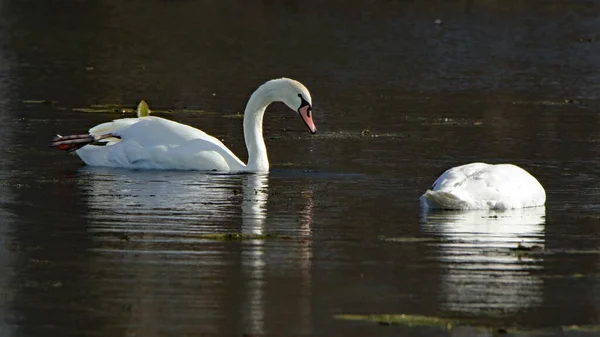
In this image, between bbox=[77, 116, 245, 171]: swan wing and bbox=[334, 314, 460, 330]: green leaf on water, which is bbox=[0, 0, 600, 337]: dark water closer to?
bbox=[334, 314, 460, 330]: green leaf on water

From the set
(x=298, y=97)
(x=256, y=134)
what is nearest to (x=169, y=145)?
(x=256, y=134)

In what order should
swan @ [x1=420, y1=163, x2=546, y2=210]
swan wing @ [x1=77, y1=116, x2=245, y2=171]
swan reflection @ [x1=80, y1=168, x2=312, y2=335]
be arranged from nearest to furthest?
swan reflection @ [x1=80, y1=168, x2=312, y2=335], swan @ [x1=420, y1=163, x2=546, y2=210], swan wing @ [x1=77, y1=116, x2=245, y2=171]

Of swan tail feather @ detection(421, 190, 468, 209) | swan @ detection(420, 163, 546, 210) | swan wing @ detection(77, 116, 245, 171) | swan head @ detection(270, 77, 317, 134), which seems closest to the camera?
swan tail feather @ detection(421, 190, 468, 209)

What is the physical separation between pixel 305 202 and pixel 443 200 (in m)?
1.23

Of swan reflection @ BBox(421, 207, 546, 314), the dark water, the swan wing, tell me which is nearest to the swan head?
the dark water

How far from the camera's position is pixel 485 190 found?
13.1 meters

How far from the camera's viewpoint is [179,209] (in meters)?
12.7

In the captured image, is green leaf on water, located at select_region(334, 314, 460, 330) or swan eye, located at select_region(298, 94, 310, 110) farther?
swan eye, located at select_region(298, 94, 310, 110)

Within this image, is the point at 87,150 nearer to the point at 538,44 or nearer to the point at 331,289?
the point at 331,289

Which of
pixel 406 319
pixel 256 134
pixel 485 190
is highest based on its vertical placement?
pixel 256 134

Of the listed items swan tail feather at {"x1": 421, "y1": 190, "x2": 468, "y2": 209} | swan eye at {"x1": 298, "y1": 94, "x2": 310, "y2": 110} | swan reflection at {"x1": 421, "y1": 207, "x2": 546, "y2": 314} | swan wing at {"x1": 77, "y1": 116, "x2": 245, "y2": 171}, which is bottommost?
swan reflection at {"x1": 421, "y1": 207, "x2": 546, "y2": 314}

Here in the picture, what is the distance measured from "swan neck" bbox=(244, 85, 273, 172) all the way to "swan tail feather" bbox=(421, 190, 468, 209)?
9.68ft

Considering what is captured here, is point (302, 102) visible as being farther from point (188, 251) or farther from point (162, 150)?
point (188, 251)

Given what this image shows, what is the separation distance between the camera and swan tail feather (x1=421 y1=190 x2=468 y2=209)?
499 inches
